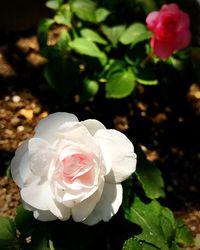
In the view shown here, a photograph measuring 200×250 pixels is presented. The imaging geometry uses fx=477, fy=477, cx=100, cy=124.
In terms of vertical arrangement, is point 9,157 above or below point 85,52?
below

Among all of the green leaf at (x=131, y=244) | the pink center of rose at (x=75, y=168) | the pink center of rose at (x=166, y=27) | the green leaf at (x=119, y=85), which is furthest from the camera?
the green leaf at (x=119, y=85)

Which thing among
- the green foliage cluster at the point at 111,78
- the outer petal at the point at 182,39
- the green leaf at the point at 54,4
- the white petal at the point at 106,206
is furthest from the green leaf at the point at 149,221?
the green leaf at the point at 54,4

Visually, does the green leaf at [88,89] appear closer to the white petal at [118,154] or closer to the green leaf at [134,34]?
the green leaf at [134,34]

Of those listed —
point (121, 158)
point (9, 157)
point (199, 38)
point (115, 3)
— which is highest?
point (121, 158)

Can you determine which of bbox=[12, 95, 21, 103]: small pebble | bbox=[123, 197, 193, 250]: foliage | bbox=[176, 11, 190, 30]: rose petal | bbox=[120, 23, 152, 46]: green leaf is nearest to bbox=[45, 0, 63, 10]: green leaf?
bbox=[120, 23, 152, 46]: green leaf

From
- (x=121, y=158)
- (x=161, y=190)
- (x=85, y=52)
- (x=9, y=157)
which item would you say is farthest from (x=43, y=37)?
(x=121, y=158)

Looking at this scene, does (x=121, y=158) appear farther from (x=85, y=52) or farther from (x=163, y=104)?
(x=163, y=104)

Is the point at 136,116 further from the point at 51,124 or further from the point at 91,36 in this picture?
the point at 51,124
